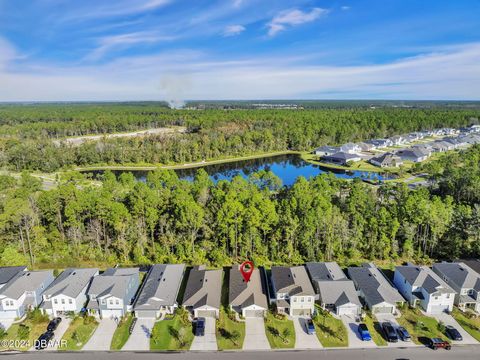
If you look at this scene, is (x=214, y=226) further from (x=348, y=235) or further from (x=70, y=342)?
(x=70, y=342)

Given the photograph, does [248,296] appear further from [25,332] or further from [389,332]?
[25,332]

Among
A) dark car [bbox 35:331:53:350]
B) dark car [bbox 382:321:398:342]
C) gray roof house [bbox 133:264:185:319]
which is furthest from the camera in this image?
gray roof house [bbox 133:264:185:319]

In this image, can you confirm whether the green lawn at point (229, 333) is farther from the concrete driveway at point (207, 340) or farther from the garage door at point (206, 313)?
the garage door at point (206, 313)

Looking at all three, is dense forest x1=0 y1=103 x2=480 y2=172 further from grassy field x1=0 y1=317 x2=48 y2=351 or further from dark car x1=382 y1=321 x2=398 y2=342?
dark car x1=382 y1=321 x2=398 y2=342

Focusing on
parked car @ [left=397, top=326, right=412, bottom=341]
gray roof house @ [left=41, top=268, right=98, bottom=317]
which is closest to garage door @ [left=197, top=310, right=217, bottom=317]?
gray roof house @ [left=41, top=268, right=98, bottom=317]

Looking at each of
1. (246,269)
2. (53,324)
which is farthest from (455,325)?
(53,324)
